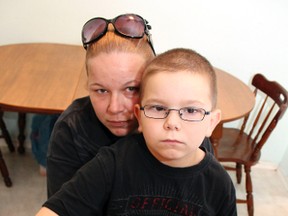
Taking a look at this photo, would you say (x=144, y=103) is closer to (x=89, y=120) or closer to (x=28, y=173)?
(x=89, y=120)

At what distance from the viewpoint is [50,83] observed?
5.36 ft

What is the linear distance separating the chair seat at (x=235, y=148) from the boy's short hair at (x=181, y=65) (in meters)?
1.18

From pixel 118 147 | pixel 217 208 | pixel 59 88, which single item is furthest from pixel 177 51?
pixel 59 88

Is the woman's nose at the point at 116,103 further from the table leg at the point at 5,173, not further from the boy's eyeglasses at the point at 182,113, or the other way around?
the table leg at the point at 5,173

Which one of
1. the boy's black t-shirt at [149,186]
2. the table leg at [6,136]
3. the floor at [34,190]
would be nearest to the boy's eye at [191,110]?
the boy's black t-shirt at [149,186]

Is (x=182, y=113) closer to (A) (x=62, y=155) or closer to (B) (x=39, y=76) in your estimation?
(A) (x=62, y=155)

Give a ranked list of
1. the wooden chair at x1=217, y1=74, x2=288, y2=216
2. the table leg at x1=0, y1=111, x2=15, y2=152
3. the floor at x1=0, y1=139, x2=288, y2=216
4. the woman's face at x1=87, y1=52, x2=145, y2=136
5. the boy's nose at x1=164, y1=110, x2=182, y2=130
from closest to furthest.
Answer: the boy's nose at x1=164, y1=110, x2=182, y2=130, the woman's face at x1=87, y1=52, x2=145, y2=136, the wooden chair at x1=217, y1=74, x2=288, y2=216, the floor at x1=0, y1=139, x2=288, y2=216, the table leg at x1=0, y1=111, x2=15, y2=152

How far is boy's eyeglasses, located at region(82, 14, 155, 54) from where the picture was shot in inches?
31.0

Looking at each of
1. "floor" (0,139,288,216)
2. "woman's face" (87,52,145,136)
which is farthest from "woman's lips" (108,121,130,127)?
"floor" (0,139,288,216)

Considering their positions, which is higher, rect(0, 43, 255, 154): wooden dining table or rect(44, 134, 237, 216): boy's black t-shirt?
rect(44, 134, 237, 216): boy's black t-shirt

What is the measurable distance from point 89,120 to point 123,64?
0.21 metres

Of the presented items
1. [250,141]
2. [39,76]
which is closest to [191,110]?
[39,76]

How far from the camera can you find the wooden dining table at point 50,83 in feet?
4.79

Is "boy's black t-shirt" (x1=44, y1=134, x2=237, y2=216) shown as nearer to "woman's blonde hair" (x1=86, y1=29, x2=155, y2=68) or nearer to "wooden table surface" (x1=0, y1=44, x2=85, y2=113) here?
"woman's blonde hair" (x1=86, y1=29, x2=155, y2=68)
